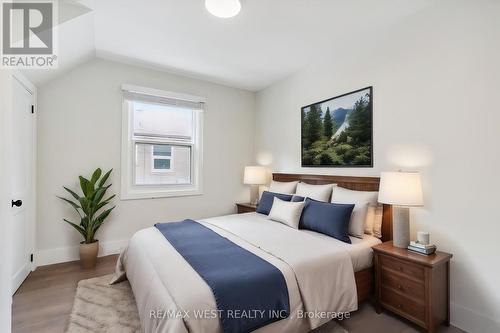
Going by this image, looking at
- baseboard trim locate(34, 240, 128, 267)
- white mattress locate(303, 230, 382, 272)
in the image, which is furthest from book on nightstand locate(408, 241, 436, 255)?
baseboard trim locate(34, 240, 128, 267)

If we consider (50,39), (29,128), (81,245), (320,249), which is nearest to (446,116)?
(320,249)

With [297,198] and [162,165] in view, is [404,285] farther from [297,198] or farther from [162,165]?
[162,165]

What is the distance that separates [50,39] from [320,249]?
9.78 feet

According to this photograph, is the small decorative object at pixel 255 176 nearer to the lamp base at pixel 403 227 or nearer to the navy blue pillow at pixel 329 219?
the navy blue pillow at pixel 329 219

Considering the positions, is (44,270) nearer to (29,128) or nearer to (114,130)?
(29,128)

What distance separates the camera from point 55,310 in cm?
205

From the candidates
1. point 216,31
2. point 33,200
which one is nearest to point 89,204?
point 33,200

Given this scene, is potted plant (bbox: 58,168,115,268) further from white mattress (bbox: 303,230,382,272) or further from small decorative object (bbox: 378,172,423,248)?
small decorative object (bbox: 378,172,423,248)

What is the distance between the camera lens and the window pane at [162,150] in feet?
12.1

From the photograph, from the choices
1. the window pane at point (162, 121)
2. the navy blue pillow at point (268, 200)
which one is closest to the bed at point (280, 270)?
the navy blue pillow at point (268, 200)

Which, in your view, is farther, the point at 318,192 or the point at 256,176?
the point at 256,176

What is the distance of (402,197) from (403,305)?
2.79 feet

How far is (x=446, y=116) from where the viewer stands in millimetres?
2055

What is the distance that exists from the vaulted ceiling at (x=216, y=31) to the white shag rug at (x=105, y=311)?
225cm
